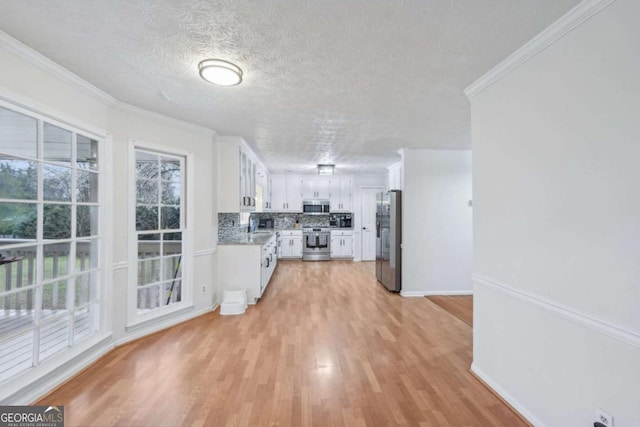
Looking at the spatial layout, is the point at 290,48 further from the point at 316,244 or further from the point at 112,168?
the point at 316,244

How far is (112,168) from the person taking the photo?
265 centimetres

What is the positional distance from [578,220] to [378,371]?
1.83m

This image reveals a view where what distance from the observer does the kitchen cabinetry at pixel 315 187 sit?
7535mm

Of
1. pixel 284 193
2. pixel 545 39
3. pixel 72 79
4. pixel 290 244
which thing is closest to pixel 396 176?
pixel 284 193

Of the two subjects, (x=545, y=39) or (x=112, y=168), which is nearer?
(x=545, y=39)

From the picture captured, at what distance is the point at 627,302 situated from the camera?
1199mm

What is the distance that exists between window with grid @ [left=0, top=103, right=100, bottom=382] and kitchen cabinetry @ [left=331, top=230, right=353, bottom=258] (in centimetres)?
562

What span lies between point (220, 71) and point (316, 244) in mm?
5856

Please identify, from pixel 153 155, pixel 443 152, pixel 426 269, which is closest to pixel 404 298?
pixel 426 269

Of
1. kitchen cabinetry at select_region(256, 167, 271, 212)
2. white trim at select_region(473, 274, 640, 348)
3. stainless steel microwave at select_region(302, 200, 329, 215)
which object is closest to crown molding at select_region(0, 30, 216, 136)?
kitchen cabinetry at select_region(256, 167, 271, 212)

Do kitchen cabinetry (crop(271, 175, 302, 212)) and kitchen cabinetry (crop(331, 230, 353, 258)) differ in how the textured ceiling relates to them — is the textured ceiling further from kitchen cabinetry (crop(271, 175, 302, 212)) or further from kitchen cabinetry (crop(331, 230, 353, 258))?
kitchen cabinetry (crop(331, 230, 353, 258))

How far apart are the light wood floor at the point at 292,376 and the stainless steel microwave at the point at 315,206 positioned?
4.20 m

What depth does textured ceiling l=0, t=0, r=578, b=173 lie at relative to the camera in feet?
4.66

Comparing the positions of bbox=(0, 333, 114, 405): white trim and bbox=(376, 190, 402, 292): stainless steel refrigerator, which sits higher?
bbox=(376, 190, 402, 292): stainless steel refrigerator
